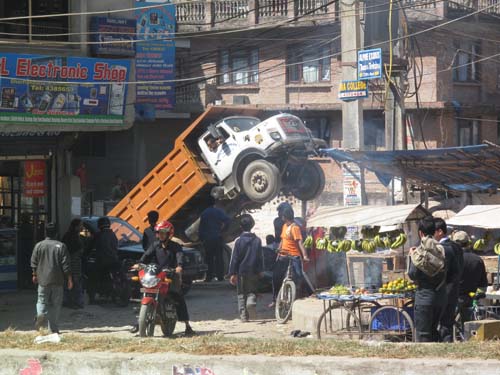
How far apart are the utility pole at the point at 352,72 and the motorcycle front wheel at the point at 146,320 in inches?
271

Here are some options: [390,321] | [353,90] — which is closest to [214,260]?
[353,90]

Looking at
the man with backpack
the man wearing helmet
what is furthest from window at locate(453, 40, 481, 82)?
the man with backpack

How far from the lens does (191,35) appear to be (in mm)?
37938

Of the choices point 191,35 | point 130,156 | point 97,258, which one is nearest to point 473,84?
point 191,35

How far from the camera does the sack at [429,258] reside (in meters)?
10.3

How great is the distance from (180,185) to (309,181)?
2928mm

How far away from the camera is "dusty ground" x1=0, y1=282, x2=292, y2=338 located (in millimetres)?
13930

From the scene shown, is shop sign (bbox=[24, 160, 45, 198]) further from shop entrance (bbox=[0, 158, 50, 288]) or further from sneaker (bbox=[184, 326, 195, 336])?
sneaker (bbox=[184, 326, 195, 336])

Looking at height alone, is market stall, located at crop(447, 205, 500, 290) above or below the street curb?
above

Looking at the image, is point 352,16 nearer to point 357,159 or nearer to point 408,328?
point 357,159

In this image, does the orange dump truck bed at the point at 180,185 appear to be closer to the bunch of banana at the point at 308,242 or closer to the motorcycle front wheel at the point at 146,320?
the bunch of banana at the point at 308,242

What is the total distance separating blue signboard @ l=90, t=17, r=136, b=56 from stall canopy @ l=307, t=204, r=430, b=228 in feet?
16.9

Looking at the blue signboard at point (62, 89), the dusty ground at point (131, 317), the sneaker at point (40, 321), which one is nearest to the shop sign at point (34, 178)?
the dusty ground at point (131, 317)

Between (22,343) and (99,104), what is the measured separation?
759 centimetres
